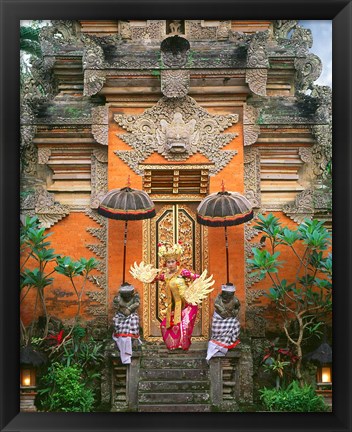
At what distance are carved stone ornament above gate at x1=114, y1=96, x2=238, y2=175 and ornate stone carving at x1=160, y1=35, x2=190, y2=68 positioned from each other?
443mm

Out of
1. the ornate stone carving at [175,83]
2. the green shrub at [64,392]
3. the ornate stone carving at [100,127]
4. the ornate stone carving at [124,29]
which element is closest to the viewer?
the green shrub at [64,392]

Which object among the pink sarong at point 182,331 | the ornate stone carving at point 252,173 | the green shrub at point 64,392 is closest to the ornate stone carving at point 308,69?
the ornate stone carving at point 252,173

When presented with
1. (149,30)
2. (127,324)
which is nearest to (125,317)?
(127,324)

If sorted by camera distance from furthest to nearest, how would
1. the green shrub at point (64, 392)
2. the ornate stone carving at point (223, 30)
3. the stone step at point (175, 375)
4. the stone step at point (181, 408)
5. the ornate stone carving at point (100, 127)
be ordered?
the ornate stone carving at point (223, 30) < the ornate stone carving at point (100, 127) < the stone step at point (175, 375) < the green shrub at point (64, 392) < the stone step at point (181, 408)

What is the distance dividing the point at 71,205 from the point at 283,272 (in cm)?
268

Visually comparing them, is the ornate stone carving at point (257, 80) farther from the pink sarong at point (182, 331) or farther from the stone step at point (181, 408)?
the stone step at point (181, 408)

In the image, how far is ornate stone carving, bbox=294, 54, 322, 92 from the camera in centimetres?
1043

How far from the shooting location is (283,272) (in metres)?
10.2

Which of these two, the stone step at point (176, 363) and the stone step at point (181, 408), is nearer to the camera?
the stone step at point (181, 408)

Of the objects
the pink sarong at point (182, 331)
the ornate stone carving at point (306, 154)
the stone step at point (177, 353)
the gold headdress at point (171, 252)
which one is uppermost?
the ornate stone carving at point (306, 154)

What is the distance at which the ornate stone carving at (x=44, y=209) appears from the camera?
10305 millimetres

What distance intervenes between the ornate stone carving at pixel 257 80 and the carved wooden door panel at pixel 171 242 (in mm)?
1580
